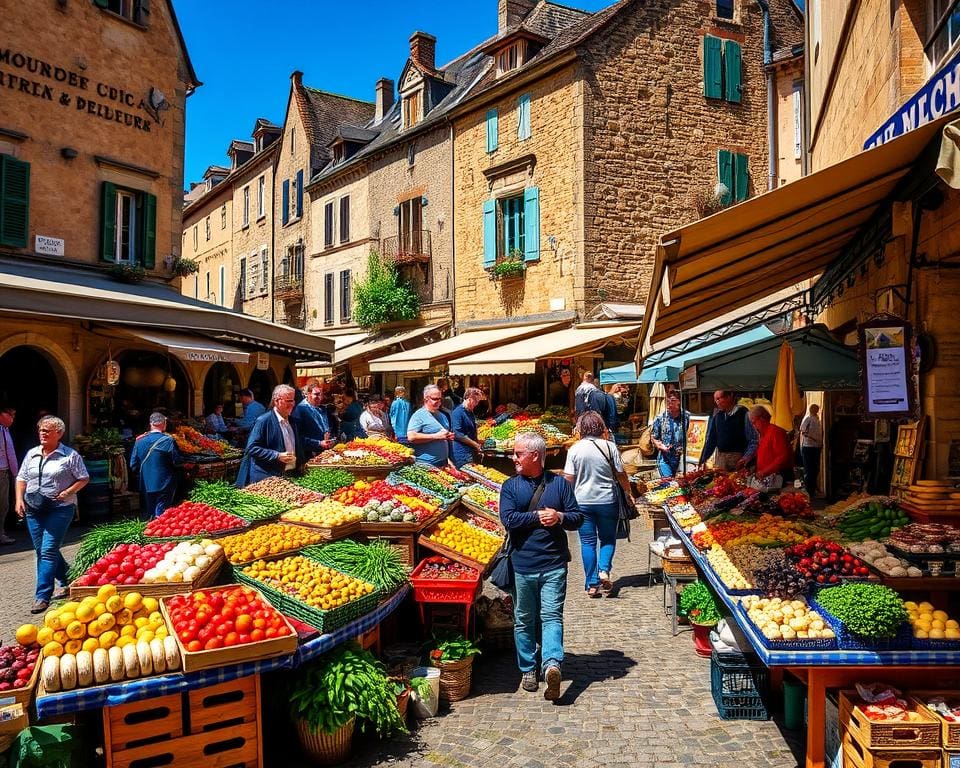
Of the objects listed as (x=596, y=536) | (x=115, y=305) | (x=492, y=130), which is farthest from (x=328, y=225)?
(x=596, y=536)

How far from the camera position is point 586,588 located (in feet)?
25.8

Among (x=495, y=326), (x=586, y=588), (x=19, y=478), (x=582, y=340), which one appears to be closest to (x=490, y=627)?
(x=586, y=588)

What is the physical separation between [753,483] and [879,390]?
8.50 feet

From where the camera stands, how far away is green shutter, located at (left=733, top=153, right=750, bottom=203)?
64.1 feet

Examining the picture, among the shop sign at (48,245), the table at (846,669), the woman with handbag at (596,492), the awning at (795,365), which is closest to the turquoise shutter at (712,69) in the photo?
the awning at (795,365)

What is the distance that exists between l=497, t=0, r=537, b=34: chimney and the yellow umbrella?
18658 millimetres

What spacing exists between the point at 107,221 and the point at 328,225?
13876 mm

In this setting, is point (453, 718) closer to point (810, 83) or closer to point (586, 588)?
point (586, 588)

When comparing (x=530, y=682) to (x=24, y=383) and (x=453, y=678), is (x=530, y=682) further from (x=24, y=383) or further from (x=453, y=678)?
(x=24, y=383)

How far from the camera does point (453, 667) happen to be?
5184mm

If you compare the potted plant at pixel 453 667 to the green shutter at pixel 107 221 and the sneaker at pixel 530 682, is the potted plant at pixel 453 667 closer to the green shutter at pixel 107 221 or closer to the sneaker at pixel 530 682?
the sneaker at pixel 530 682

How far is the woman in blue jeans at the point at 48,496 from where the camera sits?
696 cm

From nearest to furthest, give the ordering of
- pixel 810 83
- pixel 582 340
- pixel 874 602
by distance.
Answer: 1. pixel 874 602
2. pixel 810 83
3. pixel 582 340

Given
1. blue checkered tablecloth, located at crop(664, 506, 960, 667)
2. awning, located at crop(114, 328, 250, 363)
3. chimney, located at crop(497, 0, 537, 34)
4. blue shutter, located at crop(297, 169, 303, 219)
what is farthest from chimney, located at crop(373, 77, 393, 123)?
blue checkered tablecloth, located at crop(664, 506, 960, 667)
